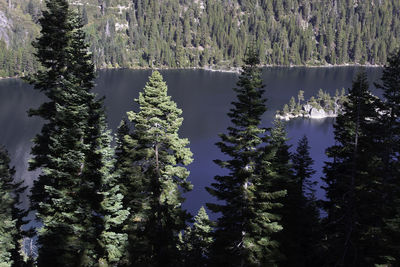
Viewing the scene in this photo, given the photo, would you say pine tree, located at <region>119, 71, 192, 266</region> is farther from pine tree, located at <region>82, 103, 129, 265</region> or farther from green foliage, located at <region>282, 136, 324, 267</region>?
green foliage, located at <region>282, 136, 324, 267</region>

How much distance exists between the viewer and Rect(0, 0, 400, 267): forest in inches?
629

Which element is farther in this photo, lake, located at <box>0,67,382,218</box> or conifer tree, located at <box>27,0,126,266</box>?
lake, located at <box>0,67,382,218</box>

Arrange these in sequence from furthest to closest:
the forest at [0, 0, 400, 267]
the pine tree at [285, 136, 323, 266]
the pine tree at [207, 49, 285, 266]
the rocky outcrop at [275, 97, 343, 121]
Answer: the rocky outcrop at [275, 97, 343, 121]
the pine tree at [285, 136, 323, 266]
the pine tree at [207, 49, 285, 266]
the forest at [0, 0, 400, 267]

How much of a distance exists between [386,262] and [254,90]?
1040cm

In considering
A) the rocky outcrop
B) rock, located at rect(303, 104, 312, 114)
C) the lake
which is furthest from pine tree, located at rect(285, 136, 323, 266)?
rock, located at rect(303, 104, 312, 114)

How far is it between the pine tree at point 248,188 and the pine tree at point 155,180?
14.6 feet

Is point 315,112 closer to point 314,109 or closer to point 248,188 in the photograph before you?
point 314,109

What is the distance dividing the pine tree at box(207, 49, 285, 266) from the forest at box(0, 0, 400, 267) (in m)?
0.06

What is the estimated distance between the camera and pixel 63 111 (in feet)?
50.8

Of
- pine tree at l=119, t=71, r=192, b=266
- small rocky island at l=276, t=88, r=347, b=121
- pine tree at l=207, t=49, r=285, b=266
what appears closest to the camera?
pine tree at l=207, t=49, r=285, b=266

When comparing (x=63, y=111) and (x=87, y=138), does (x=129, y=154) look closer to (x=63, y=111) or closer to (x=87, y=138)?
(x=87, y=138)

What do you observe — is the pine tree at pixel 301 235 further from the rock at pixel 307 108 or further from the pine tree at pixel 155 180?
the rock at pixel 307 108

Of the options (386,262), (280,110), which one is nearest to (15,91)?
(280,110)

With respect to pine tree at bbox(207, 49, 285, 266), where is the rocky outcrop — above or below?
below
